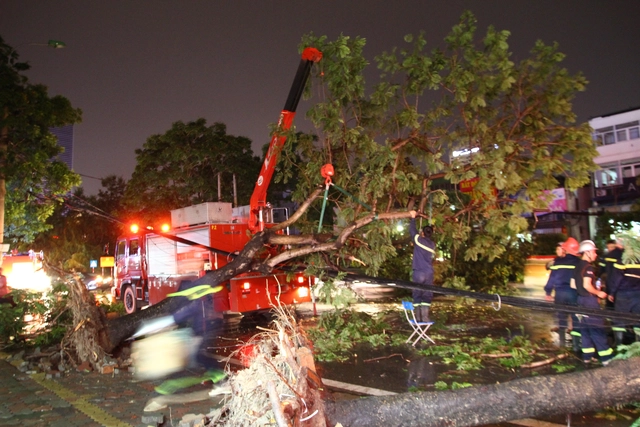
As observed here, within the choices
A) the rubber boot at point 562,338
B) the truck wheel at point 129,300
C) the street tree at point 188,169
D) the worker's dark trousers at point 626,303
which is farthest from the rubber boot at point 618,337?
the street tree at point 188,169

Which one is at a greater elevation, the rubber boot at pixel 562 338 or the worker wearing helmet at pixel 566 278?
the worker wearing helmet at pixel 566 278

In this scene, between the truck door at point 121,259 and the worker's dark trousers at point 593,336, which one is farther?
the truck door at point 121,259

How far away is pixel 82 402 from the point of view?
536 cm

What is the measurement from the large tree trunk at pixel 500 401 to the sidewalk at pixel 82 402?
1.59 metres

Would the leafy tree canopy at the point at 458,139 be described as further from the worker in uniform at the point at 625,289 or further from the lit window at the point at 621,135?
the lit window at the point at 621,135

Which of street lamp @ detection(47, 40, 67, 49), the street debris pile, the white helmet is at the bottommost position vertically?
the street debris pile

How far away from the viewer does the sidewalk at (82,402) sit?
4.71 m

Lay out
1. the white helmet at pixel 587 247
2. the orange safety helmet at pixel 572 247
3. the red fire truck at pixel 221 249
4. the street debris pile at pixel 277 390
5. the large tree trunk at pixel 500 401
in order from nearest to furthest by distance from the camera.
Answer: the street debris pile at pixel 277 390
the large tree trunk at pixel 500 401
the white helmet at pixel 587 247
the orange safety helmet at pixel 572 247
the red fire truck at pixel 221 249

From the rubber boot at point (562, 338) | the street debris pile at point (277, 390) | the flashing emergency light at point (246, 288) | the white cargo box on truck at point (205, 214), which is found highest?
the white cargo box on truck at point (205, 214)

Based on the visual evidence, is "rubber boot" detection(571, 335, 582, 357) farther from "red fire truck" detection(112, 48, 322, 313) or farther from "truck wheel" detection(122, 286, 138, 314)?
"truck wheel" detection(122, 286, 138, 314)

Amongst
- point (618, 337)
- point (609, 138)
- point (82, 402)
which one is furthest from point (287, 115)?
point (609, 138)

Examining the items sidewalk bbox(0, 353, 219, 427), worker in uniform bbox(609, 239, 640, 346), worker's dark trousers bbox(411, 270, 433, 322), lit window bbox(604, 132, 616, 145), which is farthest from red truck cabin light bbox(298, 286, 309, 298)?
lit window bbox(604, 132, 616, 145)

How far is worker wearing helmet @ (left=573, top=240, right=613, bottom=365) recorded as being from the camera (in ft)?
19.6

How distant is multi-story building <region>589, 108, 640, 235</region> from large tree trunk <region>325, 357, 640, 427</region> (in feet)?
70.6
